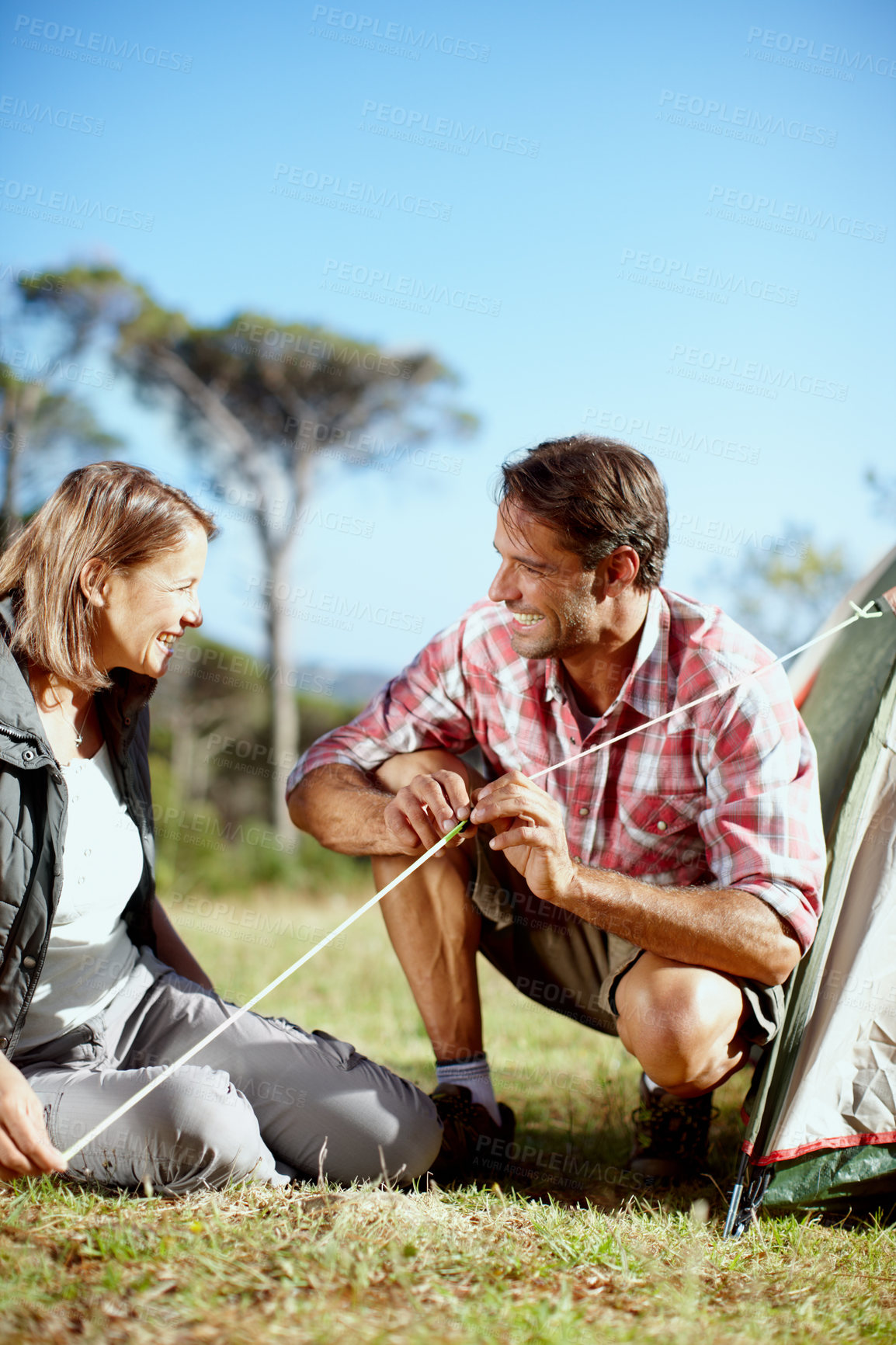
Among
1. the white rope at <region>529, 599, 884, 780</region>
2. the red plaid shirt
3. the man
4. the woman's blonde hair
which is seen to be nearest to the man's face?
the man

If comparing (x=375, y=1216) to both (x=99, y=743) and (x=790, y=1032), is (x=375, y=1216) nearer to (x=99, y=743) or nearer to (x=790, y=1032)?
(x=790, y=1032)

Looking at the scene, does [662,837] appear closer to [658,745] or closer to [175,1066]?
[658,745]

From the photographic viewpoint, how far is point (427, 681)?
2.80m

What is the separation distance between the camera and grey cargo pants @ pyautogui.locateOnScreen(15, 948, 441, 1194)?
82.5 inches

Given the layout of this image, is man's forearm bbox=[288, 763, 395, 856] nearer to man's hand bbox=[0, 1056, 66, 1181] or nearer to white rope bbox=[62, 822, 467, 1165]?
white rope bbox=[62, 822, 467, 1165]

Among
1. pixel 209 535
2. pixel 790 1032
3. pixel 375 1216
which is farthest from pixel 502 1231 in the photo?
pixel 209 535

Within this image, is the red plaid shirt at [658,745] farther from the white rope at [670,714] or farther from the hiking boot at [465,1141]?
the hiking boot at [465,1141]

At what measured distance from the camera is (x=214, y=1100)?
2127mm

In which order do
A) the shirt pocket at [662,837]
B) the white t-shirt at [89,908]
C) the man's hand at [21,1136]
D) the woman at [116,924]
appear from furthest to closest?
the shirt pocket at [662,837] < the white t-shirt at [89,908] < the woman at [116,924] < the man's hand at [21,1136]

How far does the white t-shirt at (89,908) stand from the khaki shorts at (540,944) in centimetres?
88

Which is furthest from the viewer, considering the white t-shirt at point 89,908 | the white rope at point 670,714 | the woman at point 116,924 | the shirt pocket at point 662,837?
the shirt pocket at point 662,837

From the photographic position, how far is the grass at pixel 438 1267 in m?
1.61

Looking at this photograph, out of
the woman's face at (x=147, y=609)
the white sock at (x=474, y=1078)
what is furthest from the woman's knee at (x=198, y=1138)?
the woman's face at (x=147, y=609)

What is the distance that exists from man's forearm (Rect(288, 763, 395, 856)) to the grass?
2.54ft
